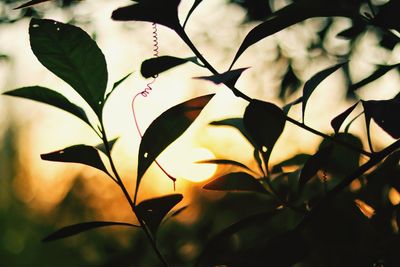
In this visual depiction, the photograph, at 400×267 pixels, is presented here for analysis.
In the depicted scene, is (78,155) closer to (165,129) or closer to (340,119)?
(165,129)

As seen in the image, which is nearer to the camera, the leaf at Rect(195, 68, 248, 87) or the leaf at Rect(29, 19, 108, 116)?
the leaf at Rect(195, 68, 248, 87)

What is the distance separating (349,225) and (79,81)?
1.30ft

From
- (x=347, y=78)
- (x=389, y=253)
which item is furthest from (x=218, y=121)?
(x=347, y=78)

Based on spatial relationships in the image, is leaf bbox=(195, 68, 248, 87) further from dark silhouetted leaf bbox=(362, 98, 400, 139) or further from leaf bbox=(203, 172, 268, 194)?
leaf bbox=(203, 172, 268, 194)

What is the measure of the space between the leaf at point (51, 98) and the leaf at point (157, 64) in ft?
0.45

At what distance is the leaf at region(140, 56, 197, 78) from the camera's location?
54 cm

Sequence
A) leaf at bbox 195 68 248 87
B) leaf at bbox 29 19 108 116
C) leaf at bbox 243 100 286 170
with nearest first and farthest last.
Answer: leaf at bbox 195 68 248 87
leaf at bbox 29 19 108 116
leaf at bbox 243 100 286 170

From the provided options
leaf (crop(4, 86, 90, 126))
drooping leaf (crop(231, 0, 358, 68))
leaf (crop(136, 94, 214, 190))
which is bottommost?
leaf (crop(136, 94, 214, 190))

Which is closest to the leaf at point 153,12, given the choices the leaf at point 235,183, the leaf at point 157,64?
the leaf at point 157,64

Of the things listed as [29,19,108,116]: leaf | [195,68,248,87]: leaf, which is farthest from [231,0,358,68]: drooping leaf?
[29,19,108,116]: leaf

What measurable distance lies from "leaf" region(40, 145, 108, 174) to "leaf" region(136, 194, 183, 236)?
83 mm

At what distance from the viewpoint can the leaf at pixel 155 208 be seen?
0.64 meters

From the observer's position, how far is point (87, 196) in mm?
9812

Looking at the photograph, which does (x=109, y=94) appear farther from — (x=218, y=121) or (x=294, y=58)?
(x=294, y=58)
